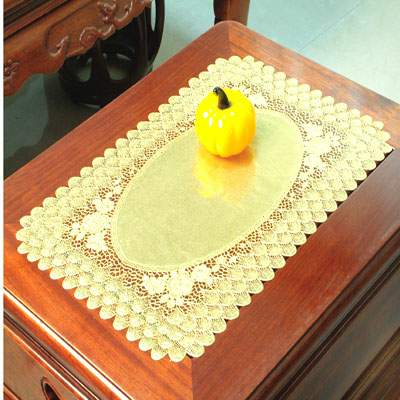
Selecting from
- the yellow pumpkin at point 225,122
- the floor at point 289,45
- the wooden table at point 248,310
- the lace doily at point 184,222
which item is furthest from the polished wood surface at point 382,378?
the floor at point 289,45

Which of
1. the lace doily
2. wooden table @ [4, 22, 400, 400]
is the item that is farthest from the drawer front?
the lace doily

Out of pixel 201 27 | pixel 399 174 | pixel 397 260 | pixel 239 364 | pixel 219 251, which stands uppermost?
pixel 201 27

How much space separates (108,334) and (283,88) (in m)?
0.63

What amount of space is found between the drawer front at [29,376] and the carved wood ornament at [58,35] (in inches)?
21.7

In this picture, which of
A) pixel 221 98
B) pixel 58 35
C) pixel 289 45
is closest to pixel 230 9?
pixel 289 45

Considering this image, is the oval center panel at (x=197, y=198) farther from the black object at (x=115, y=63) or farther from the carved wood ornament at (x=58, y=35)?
the black object at (x=115, y=63)

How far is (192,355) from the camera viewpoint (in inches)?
46.4

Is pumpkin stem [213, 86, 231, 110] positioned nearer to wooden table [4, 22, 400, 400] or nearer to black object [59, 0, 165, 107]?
wooden table [4, 22, 400, 400]

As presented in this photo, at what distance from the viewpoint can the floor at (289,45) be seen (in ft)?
7.63

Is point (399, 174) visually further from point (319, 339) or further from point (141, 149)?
point (141, 149)

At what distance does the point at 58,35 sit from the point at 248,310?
79 centimetres

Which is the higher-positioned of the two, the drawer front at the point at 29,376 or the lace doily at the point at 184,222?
the lace doily at the point at 184,222

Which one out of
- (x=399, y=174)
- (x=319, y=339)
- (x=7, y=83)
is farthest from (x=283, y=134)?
(x=7, y=83)

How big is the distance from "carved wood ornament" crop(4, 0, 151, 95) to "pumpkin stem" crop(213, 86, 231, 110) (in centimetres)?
49
